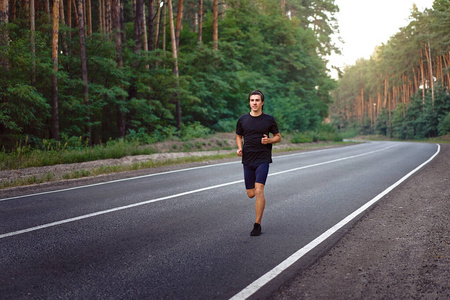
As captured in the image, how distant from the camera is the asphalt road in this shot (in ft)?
11.3

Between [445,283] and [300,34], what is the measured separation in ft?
118

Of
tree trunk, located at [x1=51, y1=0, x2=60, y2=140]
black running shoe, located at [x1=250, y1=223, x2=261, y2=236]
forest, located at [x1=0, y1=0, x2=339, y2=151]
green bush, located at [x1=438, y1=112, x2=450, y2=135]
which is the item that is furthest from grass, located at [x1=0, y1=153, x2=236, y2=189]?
green bush, located at [x1=438, y1=112, x2=450, y2=135]

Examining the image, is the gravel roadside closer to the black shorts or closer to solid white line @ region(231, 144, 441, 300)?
solid white line @ region(231, 144, 441, 300)

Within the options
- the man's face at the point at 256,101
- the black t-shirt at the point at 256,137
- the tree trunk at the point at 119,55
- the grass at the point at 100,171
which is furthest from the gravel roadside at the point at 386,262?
the tree trunk at the point at 119,55

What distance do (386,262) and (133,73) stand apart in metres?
18.0

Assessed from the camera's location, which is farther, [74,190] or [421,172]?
[421,172]

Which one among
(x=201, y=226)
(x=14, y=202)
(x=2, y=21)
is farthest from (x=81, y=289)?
(x=2, y=21)

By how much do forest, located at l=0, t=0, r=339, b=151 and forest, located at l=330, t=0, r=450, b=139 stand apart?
13930mm

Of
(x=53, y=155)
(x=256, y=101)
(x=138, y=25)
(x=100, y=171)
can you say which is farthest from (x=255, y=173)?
(x=138, y=25)

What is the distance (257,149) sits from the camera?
17.3 feet

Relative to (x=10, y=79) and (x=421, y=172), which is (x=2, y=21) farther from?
(x=421, y=172)

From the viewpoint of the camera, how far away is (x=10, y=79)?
44.1 feet

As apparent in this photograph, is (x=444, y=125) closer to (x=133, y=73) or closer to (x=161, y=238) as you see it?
(x=133, y=73)

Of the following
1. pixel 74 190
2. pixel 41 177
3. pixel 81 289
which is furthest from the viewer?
pixel 41 177
